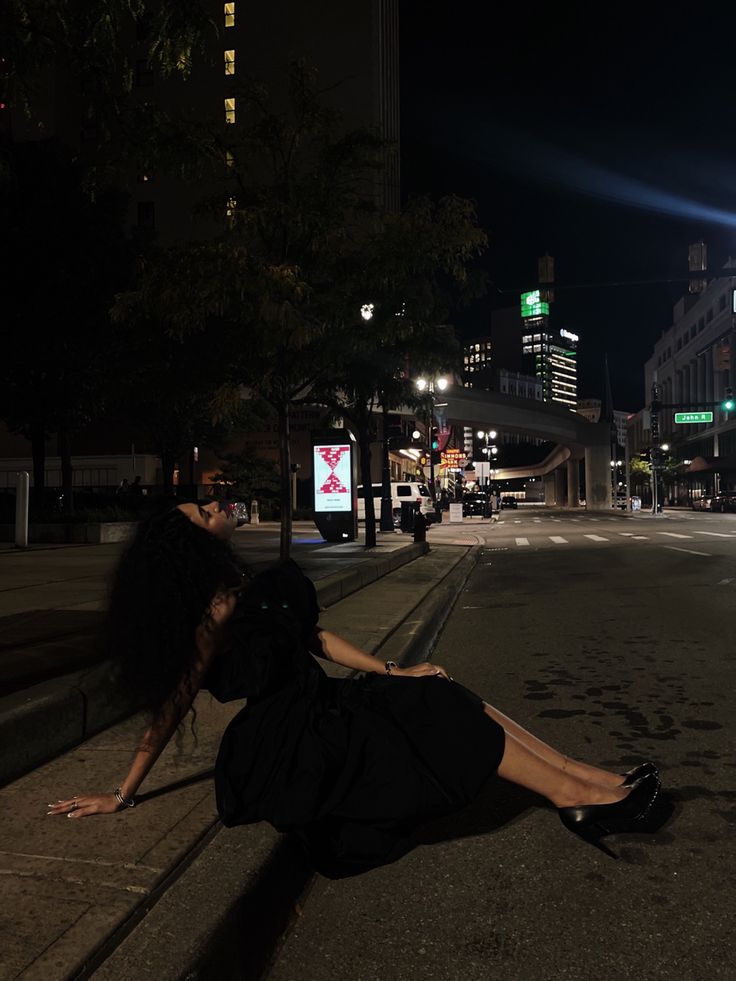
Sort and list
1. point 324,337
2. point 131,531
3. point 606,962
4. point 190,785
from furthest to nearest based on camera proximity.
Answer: point 324,337 → point 190,785 → point 131,531 → point 606,962

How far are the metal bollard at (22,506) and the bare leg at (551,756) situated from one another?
1526 cm

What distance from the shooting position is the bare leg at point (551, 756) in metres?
3.05

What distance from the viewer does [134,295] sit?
10.2 meters

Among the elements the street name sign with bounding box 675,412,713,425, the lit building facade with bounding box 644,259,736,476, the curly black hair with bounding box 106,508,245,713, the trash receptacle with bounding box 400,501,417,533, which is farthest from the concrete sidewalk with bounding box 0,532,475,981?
the lit building facade with bounding box 644,259,736,476

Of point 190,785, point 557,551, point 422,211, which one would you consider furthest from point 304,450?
point 190,785

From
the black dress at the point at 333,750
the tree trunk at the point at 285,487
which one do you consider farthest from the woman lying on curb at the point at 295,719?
the tree trunk at the point at 285,487

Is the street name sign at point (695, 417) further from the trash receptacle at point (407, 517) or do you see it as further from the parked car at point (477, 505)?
the trash receptacle at point (407, 517)

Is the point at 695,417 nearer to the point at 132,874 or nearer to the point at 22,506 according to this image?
the point at 22,506

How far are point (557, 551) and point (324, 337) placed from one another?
1171 cm

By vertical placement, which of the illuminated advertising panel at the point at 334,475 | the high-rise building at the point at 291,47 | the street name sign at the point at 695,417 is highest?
the high-rise building at the point at 291,47

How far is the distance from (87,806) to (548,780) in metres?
1.86

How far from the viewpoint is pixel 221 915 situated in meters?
2.45

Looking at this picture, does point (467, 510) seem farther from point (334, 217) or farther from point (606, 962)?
point (606, 962)

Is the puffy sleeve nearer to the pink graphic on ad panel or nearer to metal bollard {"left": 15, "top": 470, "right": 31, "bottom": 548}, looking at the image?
metal bollard {"left": 15, "top": 470, "right": 31, "bottom": 548}
